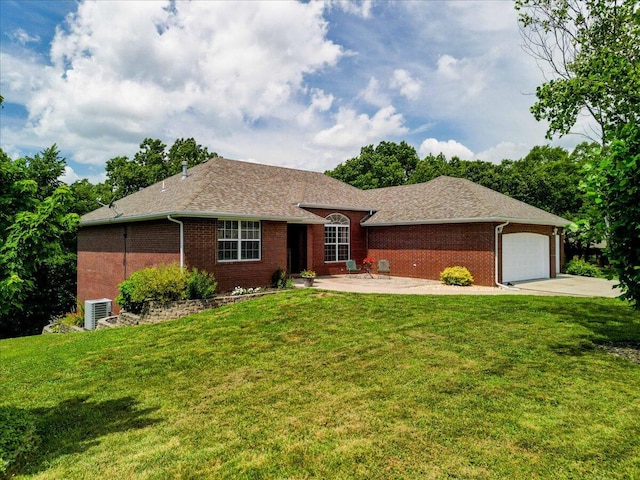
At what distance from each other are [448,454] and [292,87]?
56.1 ft

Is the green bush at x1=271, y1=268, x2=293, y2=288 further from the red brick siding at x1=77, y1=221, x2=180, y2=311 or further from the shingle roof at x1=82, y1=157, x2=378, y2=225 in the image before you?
the red brick siding at x1=77, y1=221, x2=180, y2=311

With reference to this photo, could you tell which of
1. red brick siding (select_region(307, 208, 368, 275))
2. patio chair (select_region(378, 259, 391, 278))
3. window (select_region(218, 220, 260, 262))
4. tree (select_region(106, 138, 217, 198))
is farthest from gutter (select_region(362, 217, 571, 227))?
tree (select_region(106, 138, 217, 198))

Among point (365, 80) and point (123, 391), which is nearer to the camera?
point (123, 391)

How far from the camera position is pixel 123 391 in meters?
6.10

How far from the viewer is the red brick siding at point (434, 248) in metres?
16.9

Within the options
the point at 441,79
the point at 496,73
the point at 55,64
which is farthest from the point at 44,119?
the point at 496,73

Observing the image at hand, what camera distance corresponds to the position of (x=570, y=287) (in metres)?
16.7

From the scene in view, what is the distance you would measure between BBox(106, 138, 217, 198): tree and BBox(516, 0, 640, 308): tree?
37.2 meters

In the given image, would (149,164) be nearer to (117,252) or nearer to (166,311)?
(117,252)

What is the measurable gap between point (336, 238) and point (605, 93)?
13.4 metres

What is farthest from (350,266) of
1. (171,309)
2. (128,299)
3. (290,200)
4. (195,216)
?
(128,299)

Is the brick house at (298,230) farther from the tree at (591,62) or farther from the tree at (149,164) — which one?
the tree at (149,164)

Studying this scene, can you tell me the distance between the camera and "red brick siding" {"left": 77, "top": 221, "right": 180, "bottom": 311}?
14.3 metres

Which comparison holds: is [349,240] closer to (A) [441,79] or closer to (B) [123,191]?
(A) [441,79]
